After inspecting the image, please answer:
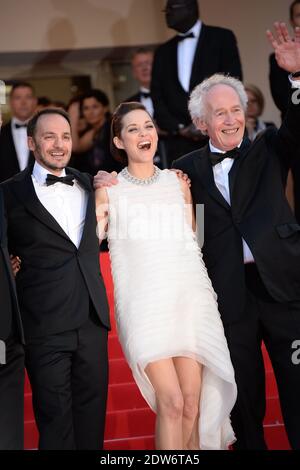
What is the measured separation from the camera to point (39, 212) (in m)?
4.82

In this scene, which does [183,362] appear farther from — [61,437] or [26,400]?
[26,400]

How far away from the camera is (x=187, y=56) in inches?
313

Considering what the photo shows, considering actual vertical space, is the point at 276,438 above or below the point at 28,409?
below

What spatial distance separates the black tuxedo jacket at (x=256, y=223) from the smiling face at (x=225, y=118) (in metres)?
0.11

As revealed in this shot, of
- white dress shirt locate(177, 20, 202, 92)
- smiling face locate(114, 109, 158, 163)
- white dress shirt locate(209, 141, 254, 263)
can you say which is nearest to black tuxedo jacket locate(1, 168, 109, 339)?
smiling face locate(114, 109, 158, 163)

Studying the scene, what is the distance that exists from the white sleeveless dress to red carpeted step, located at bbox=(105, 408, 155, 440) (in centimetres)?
93

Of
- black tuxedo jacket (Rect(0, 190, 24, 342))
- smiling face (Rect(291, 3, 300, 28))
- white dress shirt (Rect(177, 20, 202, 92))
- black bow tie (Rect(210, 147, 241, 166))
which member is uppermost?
smiling face (Rect(291, 3, 300, 28))

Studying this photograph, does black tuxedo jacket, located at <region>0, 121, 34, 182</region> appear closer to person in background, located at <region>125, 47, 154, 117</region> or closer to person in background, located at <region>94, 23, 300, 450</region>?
person in background, located at <region>125, 47, 154, 117</region>

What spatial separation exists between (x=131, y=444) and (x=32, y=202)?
1.68m

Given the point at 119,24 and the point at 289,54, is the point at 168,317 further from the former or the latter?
the point at 119,24

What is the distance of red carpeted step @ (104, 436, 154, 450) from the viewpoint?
5.59 metres

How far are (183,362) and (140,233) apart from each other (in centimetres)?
72
